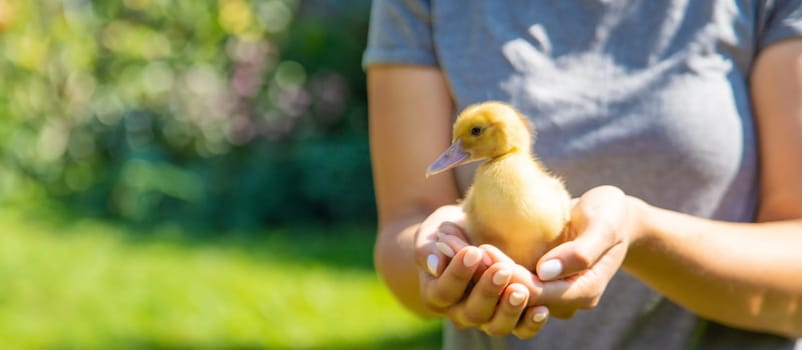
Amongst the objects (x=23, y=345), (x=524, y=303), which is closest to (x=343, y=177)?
(x=23, y=345)

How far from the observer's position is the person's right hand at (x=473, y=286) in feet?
5.88

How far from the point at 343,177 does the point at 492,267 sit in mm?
6455

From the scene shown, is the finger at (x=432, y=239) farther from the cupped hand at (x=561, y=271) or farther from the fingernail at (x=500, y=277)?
the fingernail at (x=500, y=277)

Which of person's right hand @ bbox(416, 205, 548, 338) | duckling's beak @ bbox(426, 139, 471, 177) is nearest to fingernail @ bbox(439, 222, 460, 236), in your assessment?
person's right hand @ bbox(416, 205, 548, 338)

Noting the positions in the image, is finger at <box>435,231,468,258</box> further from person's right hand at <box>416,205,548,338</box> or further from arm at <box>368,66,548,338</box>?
arm at <box>368,66,548,338</box>

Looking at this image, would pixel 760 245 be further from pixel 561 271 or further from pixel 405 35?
pixel 405 35

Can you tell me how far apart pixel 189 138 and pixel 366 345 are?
3.31 meters

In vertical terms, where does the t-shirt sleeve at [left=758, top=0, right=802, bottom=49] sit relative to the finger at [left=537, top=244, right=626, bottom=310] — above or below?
above

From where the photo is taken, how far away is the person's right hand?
1793 mm

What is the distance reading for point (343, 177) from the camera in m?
8.22

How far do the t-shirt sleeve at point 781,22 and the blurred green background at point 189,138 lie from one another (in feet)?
14.4

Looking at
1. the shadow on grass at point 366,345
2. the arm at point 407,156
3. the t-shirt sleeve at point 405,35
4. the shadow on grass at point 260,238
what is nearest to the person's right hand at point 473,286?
the arm at point 407,156

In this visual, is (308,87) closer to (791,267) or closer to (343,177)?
(343,177)

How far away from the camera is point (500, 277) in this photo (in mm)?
1772
